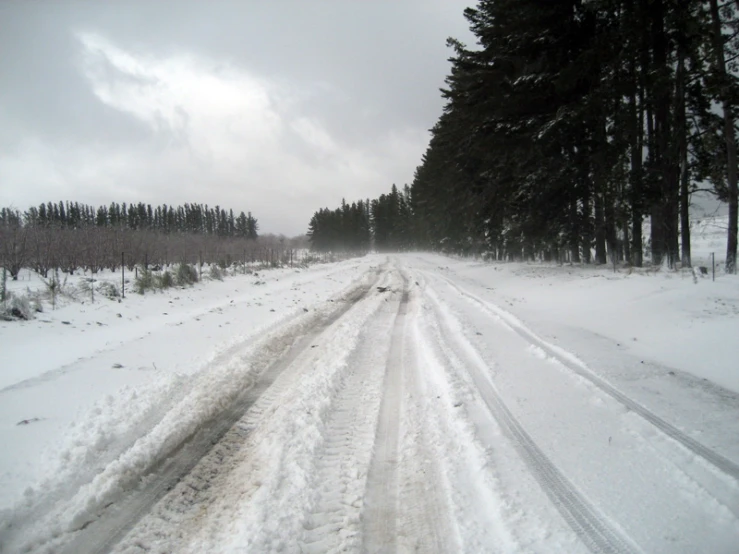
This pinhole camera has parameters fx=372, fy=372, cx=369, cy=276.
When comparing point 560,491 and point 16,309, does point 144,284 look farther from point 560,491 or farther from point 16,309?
point 560,491

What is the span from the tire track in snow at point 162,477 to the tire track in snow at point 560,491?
258 cm

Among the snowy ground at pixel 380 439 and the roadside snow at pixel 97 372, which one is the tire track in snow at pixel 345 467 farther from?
the roadside snow at pixel 97 372

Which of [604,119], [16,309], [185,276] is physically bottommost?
[16,309]

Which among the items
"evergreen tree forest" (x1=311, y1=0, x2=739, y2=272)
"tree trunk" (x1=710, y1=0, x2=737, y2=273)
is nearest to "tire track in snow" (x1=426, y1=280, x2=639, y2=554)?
"evergreen tree forest" (x1=311, y1=0, x2=739, y2=272)

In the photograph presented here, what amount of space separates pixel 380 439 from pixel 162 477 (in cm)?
180

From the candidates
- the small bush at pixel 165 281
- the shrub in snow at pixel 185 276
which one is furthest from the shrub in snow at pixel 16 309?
the shrub in snow at pixel 185 276

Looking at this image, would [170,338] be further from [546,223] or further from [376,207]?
[376,207]

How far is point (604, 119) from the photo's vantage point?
43.5 feet

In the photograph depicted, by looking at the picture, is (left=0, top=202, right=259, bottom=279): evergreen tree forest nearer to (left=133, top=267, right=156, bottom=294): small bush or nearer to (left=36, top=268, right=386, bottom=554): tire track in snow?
(left=133, top=267, right=156, bottom=294): small bush

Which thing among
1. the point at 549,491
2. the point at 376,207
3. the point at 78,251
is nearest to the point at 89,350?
the point at 549,491

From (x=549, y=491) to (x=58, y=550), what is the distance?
3169mm

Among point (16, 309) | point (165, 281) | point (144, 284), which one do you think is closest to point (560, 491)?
point (16, 309)

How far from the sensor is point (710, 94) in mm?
10656

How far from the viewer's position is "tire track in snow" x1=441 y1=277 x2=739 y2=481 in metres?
2.93
